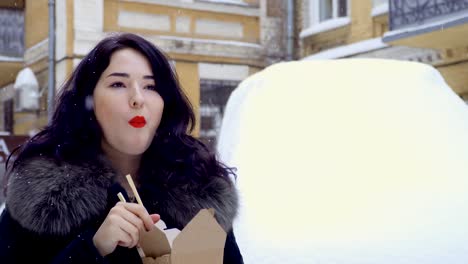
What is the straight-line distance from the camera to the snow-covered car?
2619mm

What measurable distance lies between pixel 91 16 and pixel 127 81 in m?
8.74

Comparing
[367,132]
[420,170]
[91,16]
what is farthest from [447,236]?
[91,16]

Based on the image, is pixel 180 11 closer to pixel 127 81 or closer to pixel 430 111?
pixel 430 111

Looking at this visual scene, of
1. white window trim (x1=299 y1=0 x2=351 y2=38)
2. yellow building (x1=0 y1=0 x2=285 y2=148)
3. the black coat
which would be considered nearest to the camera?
the black coat

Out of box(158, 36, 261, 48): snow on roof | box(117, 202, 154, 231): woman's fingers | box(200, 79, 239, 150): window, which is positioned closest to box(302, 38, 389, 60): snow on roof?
box(158, 36, 261, 48): snow on roof

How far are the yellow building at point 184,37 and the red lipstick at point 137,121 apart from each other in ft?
26.1

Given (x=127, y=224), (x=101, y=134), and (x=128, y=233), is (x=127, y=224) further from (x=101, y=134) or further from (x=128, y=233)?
(x=101, y=134)

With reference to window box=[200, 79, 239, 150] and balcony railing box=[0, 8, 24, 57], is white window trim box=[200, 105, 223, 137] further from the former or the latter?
balcony railing box=[0, 8, 24, 57]

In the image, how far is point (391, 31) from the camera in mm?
8148

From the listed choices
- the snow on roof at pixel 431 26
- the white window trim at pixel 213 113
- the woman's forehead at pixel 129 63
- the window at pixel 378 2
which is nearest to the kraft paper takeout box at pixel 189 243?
the woman's forehead at pixel 129 63

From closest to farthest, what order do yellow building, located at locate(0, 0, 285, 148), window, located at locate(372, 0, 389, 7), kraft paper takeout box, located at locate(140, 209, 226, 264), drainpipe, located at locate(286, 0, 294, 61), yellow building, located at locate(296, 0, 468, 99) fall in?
kraft paper takeout box, located at locate(140, 209, 226, 264) < yellow building, located at locate(296, 0, 468, 99) < window, located at locate(372, 0, 389, 7) < yellow building, located at locate(0, 0, 285, 148) < drainpipe, located at locate(286, 0, 294, 61)

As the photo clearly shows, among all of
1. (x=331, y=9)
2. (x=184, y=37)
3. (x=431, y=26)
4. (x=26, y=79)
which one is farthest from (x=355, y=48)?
(x=26, y=79)

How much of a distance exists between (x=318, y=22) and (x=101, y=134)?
31.7 ft

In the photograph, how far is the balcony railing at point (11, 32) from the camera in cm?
937
